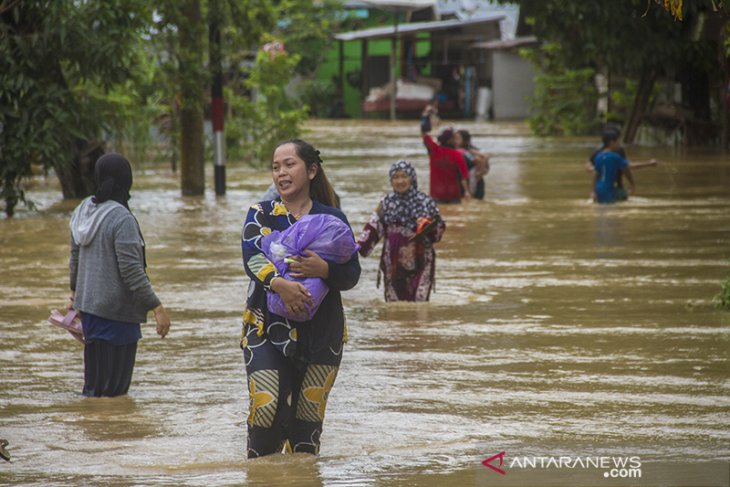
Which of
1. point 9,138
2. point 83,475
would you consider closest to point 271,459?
point 83,475

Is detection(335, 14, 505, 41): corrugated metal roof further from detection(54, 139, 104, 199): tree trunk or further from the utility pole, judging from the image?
detection(54, 139, 104, 199): tree trunk

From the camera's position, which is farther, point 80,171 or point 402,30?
point 402,30

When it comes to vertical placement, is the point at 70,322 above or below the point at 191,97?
below

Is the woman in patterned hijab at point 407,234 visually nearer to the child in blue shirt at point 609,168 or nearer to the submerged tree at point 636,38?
the child in blue shirt at point 609,168

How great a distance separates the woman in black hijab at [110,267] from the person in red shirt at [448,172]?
12373mm

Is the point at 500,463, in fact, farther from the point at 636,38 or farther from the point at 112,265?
the point at 636,38

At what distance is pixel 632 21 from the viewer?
27.8 metres

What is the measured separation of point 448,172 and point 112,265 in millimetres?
12898

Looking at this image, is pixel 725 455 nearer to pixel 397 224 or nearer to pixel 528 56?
pixel 397 224

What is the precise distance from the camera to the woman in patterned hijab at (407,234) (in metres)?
11.6

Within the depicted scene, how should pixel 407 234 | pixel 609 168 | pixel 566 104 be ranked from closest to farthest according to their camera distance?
pixel 407 234 < pixel 609 168 < pixel 566 104

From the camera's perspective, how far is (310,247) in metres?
6.09

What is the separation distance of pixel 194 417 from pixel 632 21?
21.6 metres

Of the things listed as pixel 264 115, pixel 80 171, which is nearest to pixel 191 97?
pixel 80 171
